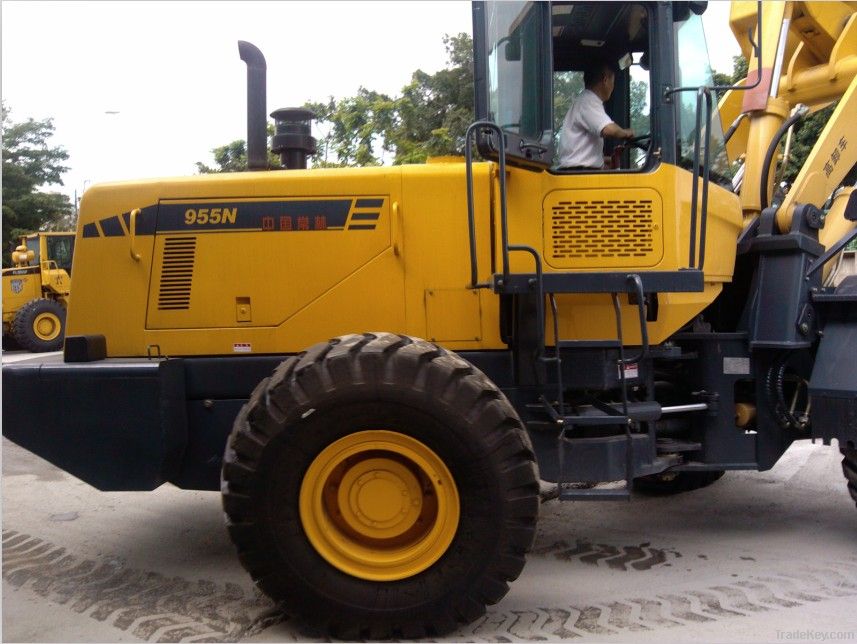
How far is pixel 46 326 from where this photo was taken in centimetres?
1717

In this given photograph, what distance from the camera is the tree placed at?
31875mm

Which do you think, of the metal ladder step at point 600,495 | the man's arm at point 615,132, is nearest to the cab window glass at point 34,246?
the man's arm at point 615,132

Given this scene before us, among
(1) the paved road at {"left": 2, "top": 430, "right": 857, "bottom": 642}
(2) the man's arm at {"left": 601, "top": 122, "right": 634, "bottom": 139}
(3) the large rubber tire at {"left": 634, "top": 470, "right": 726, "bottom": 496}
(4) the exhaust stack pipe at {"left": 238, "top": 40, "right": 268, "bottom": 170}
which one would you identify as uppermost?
(4) the exhaust stack pipe at {"left": 238, "top": 40, "right": 268, "bottom": 170}

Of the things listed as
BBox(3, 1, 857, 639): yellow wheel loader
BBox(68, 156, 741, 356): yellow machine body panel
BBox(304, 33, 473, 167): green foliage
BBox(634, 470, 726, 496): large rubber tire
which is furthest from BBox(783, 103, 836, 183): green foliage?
BBox(304, 33, 473, 167): green foliage

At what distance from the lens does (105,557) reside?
4.41m

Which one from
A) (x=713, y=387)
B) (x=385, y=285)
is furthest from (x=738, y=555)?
(x=385, y=285)

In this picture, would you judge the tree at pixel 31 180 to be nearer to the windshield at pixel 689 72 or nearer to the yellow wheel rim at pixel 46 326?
the yellow wheel rim at pixel 46 326

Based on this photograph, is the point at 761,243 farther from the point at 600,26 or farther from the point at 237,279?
the point at 237,279

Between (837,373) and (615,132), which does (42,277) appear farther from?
(837,373)

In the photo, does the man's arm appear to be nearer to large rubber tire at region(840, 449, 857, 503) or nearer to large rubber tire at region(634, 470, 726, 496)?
large rubber tire at region(840, 449, 857, 503)

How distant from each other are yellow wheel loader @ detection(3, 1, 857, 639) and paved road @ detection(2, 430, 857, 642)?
479 mm

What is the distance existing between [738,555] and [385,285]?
2425 millimetres

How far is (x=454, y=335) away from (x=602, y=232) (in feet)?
3.01

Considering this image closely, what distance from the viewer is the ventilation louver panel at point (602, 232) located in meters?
3.78
